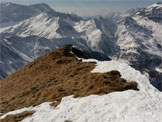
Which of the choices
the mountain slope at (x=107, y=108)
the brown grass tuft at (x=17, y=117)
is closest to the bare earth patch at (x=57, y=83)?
the mountain slope at (x=107, y=108)

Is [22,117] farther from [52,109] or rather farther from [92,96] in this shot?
[92,96]

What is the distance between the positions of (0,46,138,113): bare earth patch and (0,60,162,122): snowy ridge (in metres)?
1.52

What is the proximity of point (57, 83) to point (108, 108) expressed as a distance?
14.0 meters

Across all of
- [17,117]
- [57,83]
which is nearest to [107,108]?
[17,117]

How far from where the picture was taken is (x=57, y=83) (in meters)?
35.3

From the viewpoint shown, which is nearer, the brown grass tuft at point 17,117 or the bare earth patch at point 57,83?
the brown grass tuft at point 17,117

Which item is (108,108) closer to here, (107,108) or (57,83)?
(107,108)

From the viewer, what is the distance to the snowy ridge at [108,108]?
69.8 ft

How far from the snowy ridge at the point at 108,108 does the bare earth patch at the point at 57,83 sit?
4.99ft

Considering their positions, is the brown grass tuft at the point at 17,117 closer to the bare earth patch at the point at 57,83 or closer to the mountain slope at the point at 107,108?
the mountain slope at the point at 107,108

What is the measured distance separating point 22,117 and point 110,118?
9405mm

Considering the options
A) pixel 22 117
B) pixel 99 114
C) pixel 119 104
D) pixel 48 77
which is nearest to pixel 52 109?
pixel 22 117

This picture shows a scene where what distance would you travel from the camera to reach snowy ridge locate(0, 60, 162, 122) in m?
21.3

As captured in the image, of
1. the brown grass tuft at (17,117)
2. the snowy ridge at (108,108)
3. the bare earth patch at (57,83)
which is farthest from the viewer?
the bare earth patch at (57,83)
